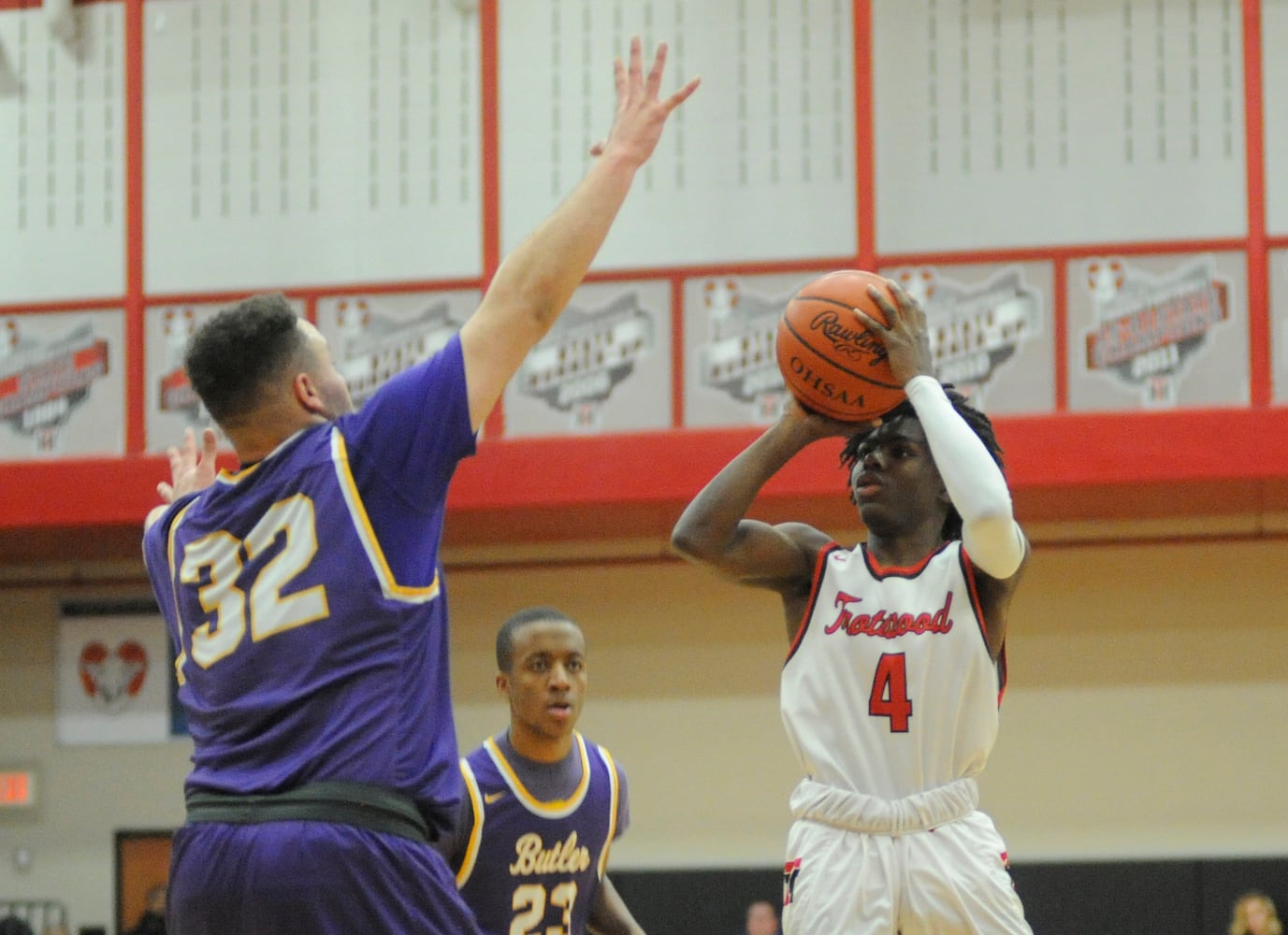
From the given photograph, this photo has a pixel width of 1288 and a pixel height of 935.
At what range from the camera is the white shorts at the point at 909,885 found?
3.28m

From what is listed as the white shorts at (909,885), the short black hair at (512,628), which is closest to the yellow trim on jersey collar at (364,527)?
the white shorts at (909,885)

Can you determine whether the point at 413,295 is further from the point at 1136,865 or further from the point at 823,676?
the point at 823,676

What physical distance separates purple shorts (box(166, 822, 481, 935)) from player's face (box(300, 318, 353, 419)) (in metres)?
0.65

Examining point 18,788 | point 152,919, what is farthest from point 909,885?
point 18,788

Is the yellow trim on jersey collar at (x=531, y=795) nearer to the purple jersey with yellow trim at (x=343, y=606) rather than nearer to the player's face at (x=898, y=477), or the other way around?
the player's face at (x=898, y=477)

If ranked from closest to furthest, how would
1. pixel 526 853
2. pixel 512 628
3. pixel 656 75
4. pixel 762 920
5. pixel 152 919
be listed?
1. pixel 656 75
2. pixel 526 853
3. pixel 512 628
4. pixel 762 920
5. pixel 152 919

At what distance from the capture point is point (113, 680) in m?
11.8

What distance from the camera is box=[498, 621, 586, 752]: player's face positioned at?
15.4ft

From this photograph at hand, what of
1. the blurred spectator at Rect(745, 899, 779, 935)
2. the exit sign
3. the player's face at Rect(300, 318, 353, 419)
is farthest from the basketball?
the exit sign

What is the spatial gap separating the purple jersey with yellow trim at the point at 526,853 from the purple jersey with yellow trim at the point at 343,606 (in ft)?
6.49

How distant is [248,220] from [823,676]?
9275mm

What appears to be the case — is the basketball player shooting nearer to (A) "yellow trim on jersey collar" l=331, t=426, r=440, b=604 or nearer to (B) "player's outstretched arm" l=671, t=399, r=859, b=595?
(B) "player's outstretched arm" l=671, t=399, r=859, b=595

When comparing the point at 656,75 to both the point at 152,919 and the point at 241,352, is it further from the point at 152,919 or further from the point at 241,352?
the point at 152,919

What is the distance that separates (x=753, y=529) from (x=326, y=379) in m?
1.23
